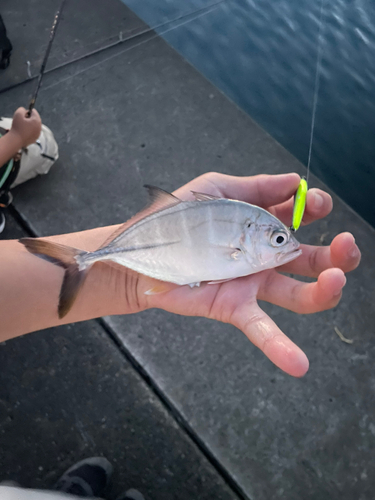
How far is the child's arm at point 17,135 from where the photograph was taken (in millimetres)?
2311

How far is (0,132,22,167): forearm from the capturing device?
2301mm

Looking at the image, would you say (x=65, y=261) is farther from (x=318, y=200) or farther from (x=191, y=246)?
(x=318, y=200)

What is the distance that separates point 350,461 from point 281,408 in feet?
1.32

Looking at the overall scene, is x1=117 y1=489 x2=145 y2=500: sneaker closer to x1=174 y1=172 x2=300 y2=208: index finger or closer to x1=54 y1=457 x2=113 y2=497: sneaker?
x1=54 y1=457 x2=113 y2=497: sneaker

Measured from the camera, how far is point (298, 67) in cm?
409

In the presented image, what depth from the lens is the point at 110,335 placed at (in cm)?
228

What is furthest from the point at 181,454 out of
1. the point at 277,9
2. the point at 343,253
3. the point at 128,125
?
the point at 277,9

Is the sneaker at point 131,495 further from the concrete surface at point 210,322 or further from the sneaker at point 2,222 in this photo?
the sneaker at point 2,222

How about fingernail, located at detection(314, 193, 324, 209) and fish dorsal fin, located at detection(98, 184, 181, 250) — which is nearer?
fish dorsal fin, located at detection(98, 184, 181, 250)

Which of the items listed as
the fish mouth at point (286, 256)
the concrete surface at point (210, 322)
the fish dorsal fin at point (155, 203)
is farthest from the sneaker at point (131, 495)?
the fish mouth at point (286, 256)

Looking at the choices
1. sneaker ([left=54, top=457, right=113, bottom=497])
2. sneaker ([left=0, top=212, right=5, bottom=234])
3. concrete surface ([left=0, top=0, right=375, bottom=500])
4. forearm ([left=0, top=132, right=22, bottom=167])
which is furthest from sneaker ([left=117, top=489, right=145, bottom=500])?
forearm ([left=0, top=132, right=22, bottom=167])

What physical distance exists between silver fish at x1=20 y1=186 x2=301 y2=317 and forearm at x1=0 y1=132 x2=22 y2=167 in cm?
117

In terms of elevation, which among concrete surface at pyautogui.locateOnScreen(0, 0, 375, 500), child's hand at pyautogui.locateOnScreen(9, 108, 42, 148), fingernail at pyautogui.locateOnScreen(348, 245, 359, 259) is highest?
fingernail at pyautogui.locateOnScreen(348, 245, 359, 259)

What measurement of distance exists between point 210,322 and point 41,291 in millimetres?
1036
